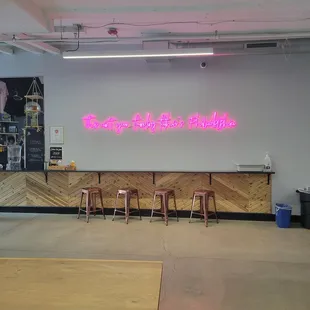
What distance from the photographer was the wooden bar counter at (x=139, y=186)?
655 cm

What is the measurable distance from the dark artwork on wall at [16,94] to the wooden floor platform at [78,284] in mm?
6030

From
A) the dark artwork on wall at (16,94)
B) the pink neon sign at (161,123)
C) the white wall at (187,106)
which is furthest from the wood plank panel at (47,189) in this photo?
the dark artwork on wall at (16,94)

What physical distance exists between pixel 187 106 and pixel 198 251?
10.4ft

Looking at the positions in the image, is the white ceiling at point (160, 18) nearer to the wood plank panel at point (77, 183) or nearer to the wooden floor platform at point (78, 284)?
the wood plank panel at point (77, 183)

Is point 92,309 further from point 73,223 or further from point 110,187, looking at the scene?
point 110,187

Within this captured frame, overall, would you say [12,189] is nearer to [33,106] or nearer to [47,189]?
[47,189]

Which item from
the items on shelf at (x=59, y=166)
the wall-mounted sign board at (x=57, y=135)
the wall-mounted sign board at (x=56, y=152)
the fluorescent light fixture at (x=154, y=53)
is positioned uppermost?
the fluorescent light fixture at (x=154, y=53)

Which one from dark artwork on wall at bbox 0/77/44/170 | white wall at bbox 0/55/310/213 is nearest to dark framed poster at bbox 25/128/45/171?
dark artwork on wall at bbox 0/77/44/170

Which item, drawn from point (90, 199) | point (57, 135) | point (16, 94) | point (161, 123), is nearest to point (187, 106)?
point (161, 123)

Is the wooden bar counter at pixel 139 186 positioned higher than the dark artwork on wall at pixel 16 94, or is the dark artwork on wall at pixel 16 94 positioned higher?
the dark artwork on wall at pixel 16 94


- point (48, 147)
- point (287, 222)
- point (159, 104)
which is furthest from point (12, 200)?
point (287, 222)

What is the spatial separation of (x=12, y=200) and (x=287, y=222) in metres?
5.86

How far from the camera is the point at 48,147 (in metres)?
7.13

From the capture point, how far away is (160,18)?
495 centimetres
